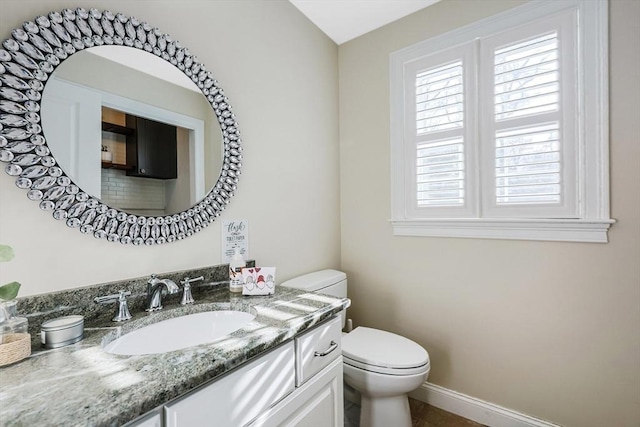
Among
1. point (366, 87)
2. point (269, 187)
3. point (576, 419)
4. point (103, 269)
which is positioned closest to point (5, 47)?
point (103, 269)

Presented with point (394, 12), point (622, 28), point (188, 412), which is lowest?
point (188, 412)

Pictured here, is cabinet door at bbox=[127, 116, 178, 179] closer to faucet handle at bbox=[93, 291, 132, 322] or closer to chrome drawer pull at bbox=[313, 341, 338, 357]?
faucet handle at bbox=[93, 291, 132, 322]

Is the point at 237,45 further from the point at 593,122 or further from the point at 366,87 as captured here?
the point at 593,122

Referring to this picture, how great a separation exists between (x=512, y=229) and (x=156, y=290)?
1791mm

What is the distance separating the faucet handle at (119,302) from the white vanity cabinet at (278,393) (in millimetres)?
477

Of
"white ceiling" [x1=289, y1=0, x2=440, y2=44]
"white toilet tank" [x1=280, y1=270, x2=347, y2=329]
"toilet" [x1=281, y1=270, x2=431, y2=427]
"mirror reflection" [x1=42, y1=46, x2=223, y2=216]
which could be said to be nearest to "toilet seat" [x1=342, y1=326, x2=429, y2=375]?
"toilet" [x1=281, y1=270, x2=431, y2=427]

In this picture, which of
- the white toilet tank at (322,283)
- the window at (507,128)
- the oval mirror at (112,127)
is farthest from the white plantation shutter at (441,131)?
the oval mirror at (112,127)

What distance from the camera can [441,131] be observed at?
1.86 m

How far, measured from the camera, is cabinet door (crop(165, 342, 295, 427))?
2.18 ft

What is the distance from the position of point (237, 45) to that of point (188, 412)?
1589 millimetres

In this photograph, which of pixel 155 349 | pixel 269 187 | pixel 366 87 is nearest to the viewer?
pixel 155 349

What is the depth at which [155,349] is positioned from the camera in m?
0.97

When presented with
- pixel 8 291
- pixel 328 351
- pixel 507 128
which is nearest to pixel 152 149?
pixel 8 291

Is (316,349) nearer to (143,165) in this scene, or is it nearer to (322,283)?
(322,283)
